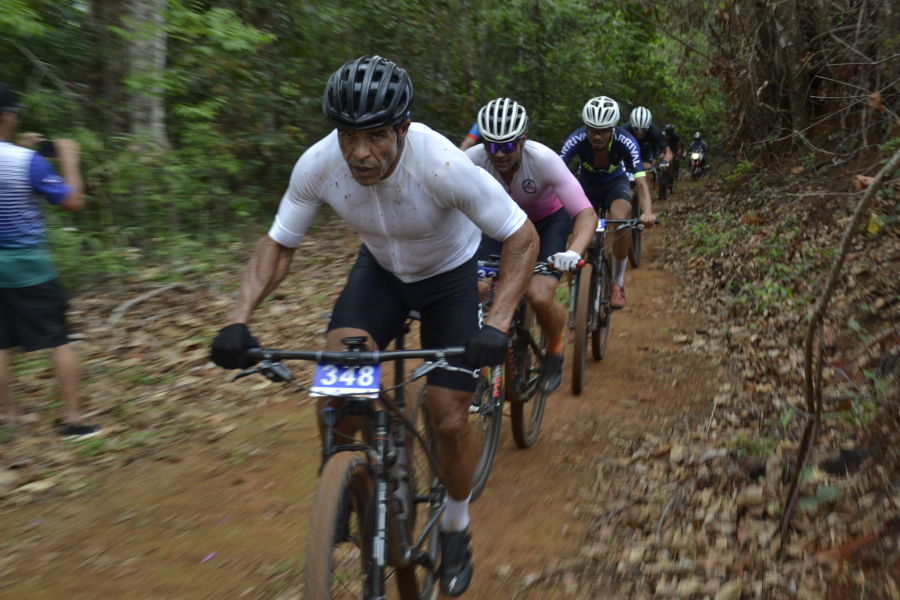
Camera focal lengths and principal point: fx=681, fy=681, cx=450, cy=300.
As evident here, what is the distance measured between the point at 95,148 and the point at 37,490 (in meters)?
4.59

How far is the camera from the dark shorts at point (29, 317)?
15.6ft

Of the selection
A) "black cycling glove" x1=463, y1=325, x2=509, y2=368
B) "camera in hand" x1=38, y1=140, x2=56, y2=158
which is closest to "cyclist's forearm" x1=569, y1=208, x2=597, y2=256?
"black cycling glove" x1=463, y1=325, x2=509, y2=368

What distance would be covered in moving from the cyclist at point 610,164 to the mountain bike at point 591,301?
0.37 metres

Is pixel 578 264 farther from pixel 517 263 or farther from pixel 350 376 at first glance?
pixel 350 376

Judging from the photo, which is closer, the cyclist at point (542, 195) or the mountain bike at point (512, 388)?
the mountain bike at point (512, 388)

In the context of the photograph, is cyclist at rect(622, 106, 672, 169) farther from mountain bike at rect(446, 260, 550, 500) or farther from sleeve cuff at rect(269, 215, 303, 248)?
sleeve cuff at rect(269, 215, 303, 248)

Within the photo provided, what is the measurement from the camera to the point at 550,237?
5113mm

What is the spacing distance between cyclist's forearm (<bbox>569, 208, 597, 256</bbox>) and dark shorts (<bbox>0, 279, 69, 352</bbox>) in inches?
145

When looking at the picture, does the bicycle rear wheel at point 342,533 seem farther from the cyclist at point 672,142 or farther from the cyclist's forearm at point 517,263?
the cyclist at point 672,142

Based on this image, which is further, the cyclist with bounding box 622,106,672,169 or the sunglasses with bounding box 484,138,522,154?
the cyclist with bounding box 622,106,672,169

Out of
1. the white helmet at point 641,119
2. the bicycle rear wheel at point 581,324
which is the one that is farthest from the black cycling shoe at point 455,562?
the white helmet at point 641,119

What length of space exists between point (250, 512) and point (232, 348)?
2137mm

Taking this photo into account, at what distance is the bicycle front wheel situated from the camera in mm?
2121

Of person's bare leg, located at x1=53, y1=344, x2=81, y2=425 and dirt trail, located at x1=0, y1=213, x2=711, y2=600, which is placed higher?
person's bare leg, located at x1=53, y1=344, x2=81, y2=425
